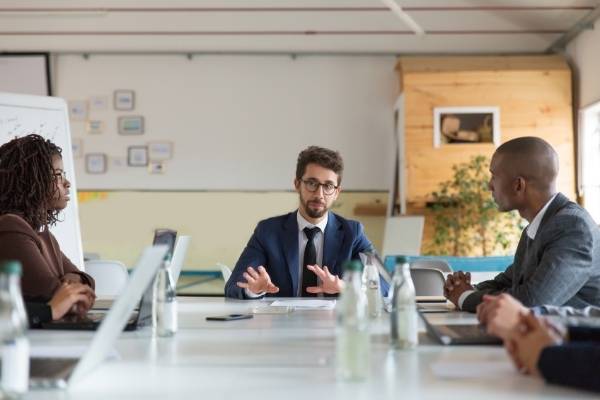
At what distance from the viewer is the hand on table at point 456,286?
9.57 feet

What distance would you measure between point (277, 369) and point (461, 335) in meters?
0.61

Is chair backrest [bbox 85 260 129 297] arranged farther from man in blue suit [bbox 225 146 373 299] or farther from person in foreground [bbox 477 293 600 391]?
person in foreground [bbox 477 293 600 391]

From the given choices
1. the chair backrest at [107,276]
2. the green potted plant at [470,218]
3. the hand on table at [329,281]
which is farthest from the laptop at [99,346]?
the green potted plant at [470,218]

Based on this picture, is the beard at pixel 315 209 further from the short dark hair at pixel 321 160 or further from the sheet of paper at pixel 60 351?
the sheet of paper at pixel 60 351

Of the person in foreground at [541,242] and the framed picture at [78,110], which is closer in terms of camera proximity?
the person in foreground at [541,242]

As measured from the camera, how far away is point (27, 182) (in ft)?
9.16

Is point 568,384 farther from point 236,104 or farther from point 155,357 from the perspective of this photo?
point 236,104

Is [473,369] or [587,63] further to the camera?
[587,63]

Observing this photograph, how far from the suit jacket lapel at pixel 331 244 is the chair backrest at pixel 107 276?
1.68m

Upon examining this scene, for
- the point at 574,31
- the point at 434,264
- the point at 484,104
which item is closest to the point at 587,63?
the point at 574,31

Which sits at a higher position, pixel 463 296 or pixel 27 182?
pixel 27 182

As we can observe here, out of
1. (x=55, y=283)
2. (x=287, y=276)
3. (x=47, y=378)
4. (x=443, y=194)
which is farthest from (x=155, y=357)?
→ (x=443, y=194)

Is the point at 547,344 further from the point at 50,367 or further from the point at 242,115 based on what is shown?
the point at 242,115

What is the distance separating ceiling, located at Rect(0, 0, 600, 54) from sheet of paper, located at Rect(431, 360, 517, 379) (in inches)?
240
